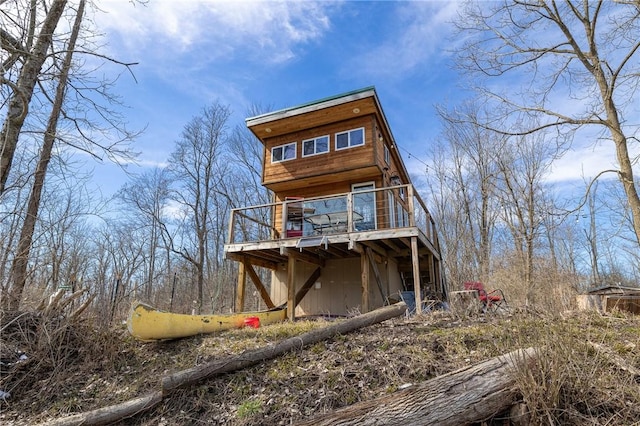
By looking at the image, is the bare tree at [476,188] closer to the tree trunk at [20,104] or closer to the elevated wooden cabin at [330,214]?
the elevated wooden cabin at [330,214]

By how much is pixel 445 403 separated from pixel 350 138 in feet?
31.3

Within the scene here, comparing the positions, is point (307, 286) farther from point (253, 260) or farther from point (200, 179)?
point (200, 179)

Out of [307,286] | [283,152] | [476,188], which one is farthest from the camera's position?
[476,188]

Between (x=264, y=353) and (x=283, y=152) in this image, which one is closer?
(x=264, y=353)

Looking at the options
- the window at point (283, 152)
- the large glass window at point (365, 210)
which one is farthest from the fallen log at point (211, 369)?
the window at point (283, 152)

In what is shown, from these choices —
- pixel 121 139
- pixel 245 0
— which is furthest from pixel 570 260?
pixel 121 139

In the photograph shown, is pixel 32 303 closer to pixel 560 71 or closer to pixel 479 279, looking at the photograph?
pixel 560 71

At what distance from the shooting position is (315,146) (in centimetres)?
1248

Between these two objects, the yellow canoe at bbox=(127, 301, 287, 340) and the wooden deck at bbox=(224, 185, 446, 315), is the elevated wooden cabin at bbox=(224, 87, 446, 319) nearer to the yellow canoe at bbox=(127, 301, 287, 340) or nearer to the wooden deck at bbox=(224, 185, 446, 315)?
the wooden deck at bbox=(224, 185, 446, 315)

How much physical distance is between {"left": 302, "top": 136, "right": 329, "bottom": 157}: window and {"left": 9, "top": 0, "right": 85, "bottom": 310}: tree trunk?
23.3 feet

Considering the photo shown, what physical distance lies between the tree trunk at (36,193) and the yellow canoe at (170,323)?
1.79m

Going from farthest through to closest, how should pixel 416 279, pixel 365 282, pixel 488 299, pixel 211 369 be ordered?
pixel 365 282 < pixel 416 279 < pixel 488 299 < pixel 211 369

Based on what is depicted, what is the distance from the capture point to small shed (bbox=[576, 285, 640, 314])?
21.3 feet

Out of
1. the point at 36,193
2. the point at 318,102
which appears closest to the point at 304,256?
the point at 318,102
